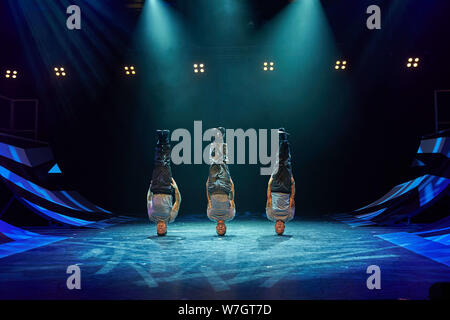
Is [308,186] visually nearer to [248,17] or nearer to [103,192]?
[248,17]

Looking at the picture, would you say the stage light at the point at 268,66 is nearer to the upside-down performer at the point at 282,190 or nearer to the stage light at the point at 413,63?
the stage light at the point at 413,63

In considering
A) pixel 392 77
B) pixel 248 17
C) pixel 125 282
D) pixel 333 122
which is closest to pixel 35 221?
pixel 125 282

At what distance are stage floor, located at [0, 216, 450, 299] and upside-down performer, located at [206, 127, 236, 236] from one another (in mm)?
355

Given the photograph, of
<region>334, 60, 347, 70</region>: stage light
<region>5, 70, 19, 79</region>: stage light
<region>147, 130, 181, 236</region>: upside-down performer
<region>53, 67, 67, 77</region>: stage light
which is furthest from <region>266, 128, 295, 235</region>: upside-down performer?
<region>5, 70, 19, 79</region>: stage light

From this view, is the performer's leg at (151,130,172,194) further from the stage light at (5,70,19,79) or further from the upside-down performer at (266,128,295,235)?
the stage light at (5,70,19,79)

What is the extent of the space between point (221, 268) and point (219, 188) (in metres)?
2.21

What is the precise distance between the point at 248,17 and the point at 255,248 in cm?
605

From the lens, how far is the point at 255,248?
4383 millimetres

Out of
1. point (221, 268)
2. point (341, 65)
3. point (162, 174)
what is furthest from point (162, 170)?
point (341, 65)

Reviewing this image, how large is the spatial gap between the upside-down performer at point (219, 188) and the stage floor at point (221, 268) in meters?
Answer: 0.36

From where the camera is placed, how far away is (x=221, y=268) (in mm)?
3312

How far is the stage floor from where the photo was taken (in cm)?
255

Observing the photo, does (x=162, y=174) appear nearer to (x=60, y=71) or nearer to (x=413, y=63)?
(x=60, y=71)

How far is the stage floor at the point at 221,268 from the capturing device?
8.37ft
